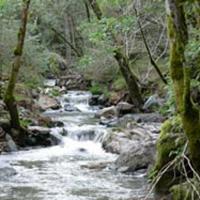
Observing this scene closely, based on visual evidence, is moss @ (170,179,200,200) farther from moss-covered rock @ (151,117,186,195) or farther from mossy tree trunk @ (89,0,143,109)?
mossy tree trunk @ (89,0,143,109)

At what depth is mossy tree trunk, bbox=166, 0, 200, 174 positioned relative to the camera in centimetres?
652

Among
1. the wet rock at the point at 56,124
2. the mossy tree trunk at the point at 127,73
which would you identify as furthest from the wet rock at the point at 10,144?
the mossy tree trunk at the point at 127,73

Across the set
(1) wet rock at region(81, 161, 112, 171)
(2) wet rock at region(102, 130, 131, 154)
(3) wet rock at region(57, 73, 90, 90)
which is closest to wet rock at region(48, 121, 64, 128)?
(2) wet rock at region(102, 130, 131, 154)

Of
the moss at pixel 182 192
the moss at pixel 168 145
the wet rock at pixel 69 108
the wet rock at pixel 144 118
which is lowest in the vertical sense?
the wet rock at pixel 69 108

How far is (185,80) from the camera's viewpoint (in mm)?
6449

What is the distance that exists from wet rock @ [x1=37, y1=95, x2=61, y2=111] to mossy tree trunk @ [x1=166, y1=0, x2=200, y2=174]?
1663 centimetres

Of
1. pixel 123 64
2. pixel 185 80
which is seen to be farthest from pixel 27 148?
pixel 185 80

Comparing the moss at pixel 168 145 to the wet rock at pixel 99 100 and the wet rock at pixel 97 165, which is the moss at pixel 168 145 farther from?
the wet rock at pixel 99 100

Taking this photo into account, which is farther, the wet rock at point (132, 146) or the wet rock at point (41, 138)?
the wet rock at point (41, 138)

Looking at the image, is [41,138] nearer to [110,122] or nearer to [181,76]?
[110,122]

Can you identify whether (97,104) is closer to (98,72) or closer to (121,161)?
(98,72)

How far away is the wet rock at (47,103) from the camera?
23.8m

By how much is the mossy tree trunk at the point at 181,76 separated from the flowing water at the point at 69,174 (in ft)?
9.02

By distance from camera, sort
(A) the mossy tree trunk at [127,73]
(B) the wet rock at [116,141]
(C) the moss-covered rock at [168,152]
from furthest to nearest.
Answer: (A) the mossy tree trunk at [127,73] < (B) the wet rock at [116,141] < (C) the moss-covered rock at [168,152]
